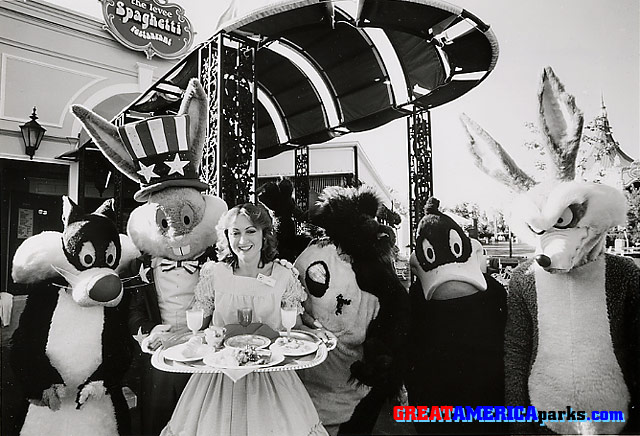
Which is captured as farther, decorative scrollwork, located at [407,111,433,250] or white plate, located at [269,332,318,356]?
decorative scrollwork, located at [407,111,433,250]

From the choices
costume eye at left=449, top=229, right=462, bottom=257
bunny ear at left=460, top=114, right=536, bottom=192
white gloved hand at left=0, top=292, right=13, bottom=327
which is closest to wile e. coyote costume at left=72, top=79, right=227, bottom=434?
white gloved hand at left=0, top=292, right=13, bottom=327

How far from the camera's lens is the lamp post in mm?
2076

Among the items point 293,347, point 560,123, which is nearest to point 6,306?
point 293,347

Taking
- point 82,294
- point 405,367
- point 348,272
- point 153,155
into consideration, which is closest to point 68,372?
point 82,294

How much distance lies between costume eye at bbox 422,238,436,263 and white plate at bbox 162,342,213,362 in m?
1.01

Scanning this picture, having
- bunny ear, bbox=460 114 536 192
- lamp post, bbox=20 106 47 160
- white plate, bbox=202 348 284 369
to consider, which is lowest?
white plate, bbox=202 348 284 369

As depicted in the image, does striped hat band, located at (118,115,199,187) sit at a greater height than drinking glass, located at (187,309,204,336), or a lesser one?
greater

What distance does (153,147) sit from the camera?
1890mm

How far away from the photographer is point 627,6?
1.86m

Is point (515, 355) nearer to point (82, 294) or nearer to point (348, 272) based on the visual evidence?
point (348, 272)

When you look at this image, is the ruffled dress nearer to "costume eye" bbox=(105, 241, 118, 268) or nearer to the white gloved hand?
"costume eye" bbox=(105, 241, 118, 268)

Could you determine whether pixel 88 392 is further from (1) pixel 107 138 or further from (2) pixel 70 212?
(1) pixel 107 138

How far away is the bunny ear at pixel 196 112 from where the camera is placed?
1.98m

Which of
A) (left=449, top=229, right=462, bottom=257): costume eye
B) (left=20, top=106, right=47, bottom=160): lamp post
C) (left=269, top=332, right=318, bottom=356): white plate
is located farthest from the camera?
(left=20, top=106, right=47, bottom=160): lamp post
